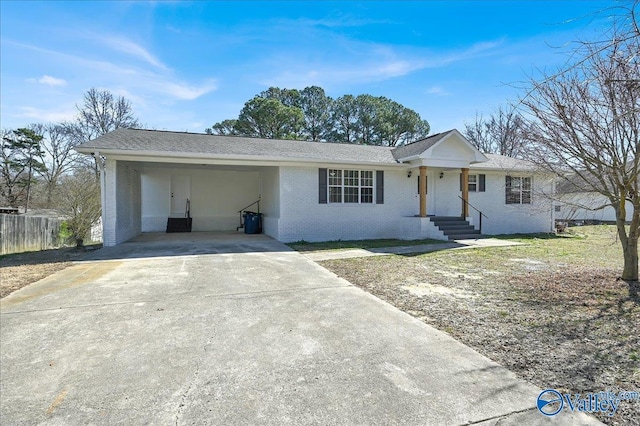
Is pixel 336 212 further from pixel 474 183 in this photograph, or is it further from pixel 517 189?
pixel 517 189

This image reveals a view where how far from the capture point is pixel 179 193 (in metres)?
16.9

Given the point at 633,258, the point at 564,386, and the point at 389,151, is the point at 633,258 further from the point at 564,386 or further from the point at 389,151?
the point at 389,151

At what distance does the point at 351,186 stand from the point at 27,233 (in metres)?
11.8

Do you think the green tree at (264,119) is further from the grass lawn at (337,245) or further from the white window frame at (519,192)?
the white window frame at (519,192)

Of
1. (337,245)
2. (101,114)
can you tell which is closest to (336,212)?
(337,245)

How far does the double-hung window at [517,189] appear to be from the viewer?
15.5 metres

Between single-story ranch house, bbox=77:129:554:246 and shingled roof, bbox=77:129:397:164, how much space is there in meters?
0.04

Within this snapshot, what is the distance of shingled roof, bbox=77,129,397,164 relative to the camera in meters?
10.7

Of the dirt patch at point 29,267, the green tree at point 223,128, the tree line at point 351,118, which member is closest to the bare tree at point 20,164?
the green tree at point 223,128

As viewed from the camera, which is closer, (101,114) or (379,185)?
(379,185)

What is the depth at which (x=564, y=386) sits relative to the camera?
259 cm

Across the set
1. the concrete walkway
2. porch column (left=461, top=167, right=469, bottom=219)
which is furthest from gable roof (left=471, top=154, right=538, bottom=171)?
the concrete walkway

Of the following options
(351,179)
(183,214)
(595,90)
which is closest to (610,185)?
(595,90)

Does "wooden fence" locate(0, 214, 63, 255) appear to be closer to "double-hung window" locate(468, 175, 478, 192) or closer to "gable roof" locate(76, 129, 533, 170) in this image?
"gable roof" locate(76, 129, 533, 170)
